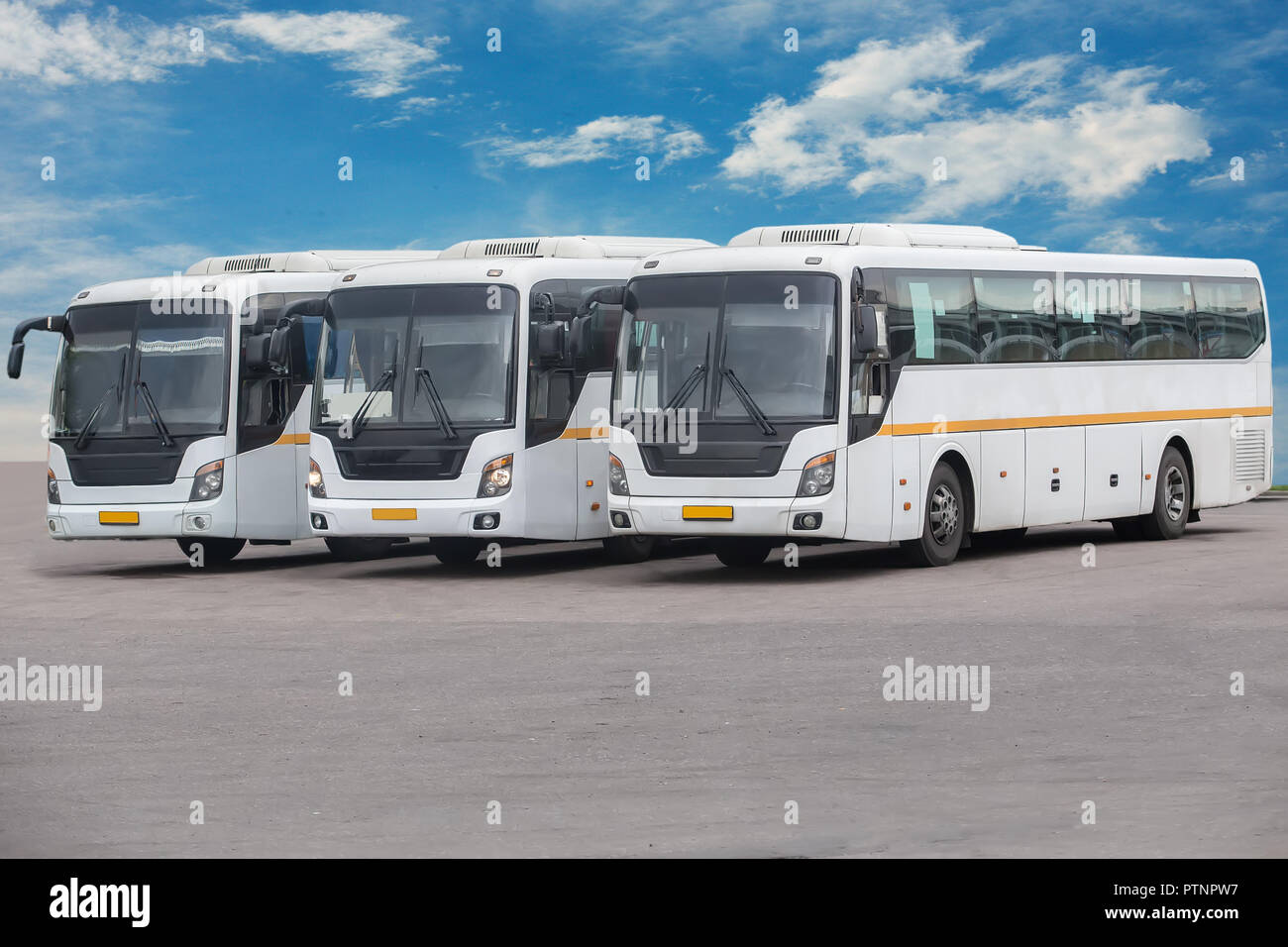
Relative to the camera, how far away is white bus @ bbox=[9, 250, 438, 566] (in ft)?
72.3

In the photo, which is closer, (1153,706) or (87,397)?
(1153,706)

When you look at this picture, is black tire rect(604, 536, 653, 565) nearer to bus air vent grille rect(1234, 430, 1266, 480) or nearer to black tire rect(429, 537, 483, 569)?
black tire rect(429, 537, 483, 569)

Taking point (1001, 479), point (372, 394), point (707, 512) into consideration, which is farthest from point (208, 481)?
point (1001, 479)

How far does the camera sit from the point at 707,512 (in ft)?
62.6

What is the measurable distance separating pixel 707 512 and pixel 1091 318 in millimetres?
7032

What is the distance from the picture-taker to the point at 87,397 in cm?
2258

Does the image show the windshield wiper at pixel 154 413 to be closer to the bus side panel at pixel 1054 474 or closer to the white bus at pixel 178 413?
the white bus at pixel 178 413

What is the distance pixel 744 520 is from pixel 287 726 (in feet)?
28.2

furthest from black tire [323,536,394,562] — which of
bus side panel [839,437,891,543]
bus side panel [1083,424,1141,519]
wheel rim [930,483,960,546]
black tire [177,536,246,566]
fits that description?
bus side panel [1083,424,1141,519]

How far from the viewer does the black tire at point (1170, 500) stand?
24.9 metres

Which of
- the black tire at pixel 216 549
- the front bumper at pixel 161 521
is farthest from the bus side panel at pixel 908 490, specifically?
the black tire at pixel 216 549
